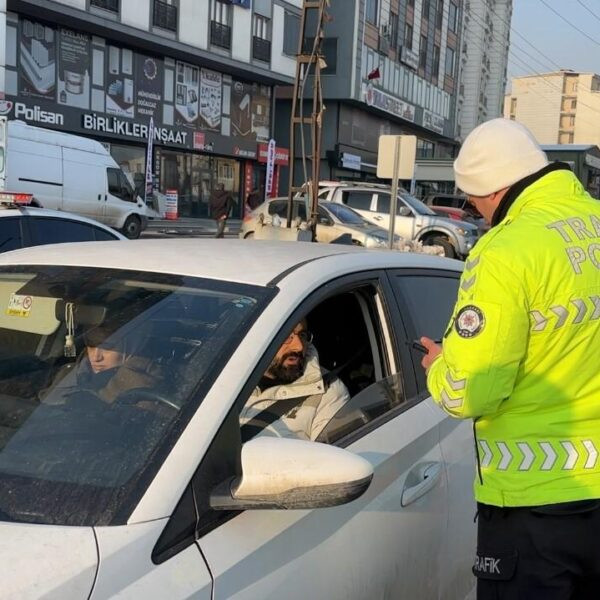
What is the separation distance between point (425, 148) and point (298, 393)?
54.6m

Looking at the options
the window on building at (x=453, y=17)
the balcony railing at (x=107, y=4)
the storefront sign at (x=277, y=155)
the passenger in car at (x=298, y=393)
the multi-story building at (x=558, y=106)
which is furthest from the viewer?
the multi-story building at (x=558, y=106)

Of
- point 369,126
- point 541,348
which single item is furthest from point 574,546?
point 369,126

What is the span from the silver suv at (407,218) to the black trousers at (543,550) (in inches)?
650

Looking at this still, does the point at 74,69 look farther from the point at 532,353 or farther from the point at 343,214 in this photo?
the point at 532,353

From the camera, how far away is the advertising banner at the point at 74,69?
24.8 meters

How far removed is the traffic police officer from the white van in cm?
1360

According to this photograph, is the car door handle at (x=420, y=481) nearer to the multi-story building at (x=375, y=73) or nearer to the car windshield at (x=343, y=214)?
the car windshield at (x=343, y=214)

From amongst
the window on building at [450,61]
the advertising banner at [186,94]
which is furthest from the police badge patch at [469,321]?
the window on building at [450,61]

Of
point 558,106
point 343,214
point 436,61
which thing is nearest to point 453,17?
point 436,61

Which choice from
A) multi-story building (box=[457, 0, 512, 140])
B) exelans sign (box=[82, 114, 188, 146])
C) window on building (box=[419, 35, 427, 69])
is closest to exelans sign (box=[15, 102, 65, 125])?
exelans sign (box=[82, 114, 188, 146])

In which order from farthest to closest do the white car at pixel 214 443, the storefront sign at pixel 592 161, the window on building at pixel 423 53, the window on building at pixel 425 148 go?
the window on building at pixel 425 148, the window on building at pixel 423 53, the storefront sign at pixel 592 161, the white car at pixel 214 443

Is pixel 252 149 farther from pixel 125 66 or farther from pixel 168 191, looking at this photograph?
pixel 125 66

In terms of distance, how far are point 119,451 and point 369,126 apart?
43.4m

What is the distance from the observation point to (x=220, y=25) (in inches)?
1176
